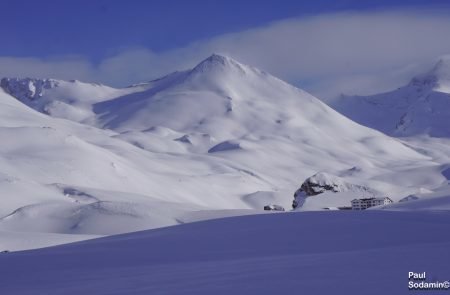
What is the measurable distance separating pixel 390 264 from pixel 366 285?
1609 mm

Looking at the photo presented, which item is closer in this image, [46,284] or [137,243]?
[46,284]

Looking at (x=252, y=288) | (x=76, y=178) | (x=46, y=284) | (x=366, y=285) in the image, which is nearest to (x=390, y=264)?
(x=366, y=285)

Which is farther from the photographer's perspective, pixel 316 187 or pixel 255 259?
pixel 316 187

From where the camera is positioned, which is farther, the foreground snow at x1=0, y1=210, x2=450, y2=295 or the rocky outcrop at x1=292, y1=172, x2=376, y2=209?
the rocky outcrop at x1=292, y1=172, x2=376, y2=209

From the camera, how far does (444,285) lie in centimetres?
923

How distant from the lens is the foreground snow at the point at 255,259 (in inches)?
409

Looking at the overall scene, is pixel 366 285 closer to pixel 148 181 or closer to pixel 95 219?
pixel 95 219

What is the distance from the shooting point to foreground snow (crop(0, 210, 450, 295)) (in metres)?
10.4

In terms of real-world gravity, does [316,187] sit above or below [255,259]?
above

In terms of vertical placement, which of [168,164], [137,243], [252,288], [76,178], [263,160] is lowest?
[252,288]

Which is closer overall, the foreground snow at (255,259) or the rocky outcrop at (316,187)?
the foreground snow at (255,259)

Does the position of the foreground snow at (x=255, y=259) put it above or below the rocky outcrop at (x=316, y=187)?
below

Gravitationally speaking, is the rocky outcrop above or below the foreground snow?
above

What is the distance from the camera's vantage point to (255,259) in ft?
43.3
